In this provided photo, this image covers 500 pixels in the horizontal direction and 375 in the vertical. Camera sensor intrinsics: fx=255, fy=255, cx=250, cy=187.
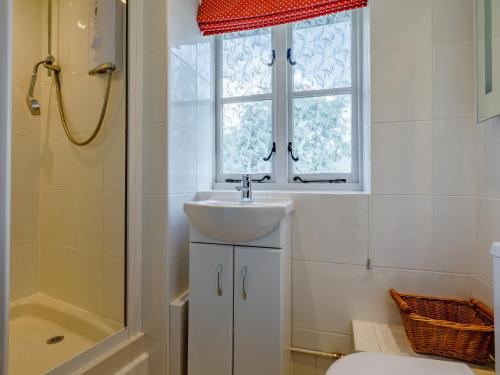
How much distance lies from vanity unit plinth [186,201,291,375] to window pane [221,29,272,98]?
0.94 m

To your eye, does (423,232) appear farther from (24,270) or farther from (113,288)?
(24,270)

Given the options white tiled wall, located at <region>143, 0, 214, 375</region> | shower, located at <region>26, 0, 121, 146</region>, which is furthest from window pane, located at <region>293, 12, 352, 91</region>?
shower, located at <region>26, 0, 121, 146</region>

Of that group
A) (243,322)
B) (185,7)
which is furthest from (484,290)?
(185,7)

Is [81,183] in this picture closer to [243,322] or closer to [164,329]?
[164,329]

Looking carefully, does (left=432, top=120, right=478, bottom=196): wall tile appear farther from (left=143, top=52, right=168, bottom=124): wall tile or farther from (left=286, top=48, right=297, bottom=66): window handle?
(left=143, top=52, right=168, bottom=124): wall tile

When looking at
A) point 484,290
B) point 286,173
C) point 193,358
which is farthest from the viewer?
point 286,173

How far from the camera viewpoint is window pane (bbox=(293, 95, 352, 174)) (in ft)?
4.70

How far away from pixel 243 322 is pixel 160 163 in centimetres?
80

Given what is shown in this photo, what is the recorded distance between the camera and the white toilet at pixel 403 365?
0.72 meters

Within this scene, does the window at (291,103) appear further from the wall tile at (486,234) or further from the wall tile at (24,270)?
the wall tile at (24,270)

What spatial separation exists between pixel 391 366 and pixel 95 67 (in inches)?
69.9

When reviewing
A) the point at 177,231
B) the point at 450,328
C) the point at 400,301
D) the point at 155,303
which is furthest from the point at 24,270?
the point at 450,328

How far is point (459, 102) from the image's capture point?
3.56ft

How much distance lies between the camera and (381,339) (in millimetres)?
1045
